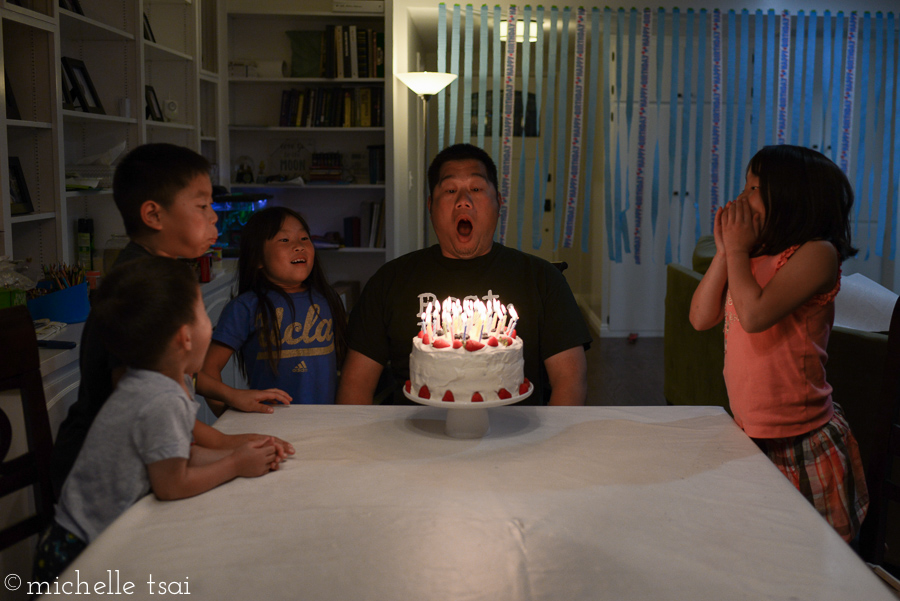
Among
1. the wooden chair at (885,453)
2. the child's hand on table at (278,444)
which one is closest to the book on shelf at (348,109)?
the child's hand on table at (278,444)

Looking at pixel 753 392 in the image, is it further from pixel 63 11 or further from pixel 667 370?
pixel 63 11

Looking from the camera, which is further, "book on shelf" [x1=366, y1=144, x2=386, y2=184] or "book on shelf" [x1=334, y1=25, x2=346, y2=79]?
"book on shelf" [x1=366, y1=144, x2=386, y2=184]

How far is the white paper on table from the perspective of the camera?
2.74m

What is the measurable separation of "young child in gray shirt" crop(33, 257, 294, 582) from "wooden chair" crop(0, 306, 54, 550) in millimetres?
225

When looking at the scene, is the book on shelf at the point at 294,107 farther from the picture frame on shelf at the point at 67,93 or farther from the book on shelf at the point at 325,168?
the picture frame on shelf at the point at 67,93

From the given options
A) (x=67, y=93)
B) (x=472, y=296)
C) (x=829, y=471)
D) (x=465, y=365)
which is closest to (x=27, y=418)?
(x=465, y=365)

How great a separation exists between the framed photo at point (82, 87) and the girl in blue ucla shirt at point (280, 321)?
1777 mm

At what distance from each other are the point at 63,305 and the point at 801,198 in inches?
82.8

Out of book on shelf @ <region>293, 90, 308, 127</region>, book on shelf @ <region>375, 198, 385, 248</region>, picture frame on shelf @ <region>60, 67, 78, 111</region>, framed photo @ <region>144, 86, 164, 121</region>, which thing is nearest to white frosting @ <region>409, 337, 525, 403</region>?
picture frame on shelf @ <region>60, 67, 78, 111</region>

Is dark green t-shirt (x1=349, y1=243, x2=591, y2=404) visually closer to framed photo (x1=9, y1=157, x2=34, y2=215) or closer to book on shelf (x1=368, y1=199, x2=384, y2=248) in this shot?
framed photo (x1=9, y1=157, x2=34, y2=215)

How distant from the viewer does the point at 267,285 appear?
1.98 meters

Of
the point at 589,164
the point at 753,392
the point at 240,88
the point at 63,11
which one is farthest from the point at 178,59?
the point at 753,392

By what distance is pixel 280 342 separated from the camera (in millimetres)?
1911

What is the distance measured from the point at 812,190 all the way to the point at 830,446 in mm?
561
